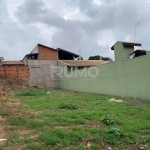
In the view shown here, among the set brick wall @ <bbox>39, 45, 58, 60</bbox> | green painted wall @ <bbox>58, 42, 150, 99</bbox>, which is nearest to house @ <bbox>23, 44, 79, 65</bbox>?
brick wall @ <bbox>39, 45, 58, 60</bbox>

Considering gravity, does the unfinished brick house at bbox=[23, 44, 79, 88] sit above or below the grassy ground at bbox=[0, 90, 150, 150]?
above

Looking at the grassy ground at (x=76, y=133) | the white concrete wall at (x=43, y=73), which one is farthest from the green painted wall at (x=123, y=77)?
the white concrete wall at (x=43, y=73)

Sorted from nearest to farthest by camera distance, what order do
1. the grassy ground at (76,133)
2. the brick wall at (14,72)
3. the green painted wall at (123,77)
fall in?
the grassy ground at (76,133) < the green painted wall at (123,77) < the brick wall at (14,72)

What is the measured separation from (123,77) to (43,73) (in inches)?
488

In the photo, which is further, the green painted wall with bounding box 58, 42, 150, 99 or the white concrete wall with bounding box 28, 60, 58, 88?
the white concrete wall with bounding box 28, 60, 58, 88

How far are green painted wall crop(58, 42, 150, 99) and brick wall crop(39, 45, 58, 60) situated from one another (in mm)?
8685

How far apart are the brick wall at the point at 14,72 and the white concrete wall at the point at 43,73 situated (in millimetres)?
661

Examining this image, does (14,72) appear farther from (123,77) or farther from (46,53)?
(123,77)

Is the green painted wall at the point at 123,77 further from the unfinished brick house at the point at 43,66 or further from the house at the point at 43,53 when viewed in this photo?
the house at the point at 43,53

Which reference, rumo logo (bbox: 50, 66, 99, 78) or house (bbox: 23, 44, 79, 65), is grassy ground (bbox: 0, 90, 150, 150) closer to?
rumo logo (bbox: 50, 66, 99, 78)

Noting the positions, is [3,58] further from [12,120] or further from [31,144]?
[31,144]

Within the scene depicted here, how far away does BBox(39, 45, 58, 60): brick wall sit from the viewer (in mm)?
20591

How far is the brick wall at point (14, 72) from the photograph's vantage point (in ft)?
60.6

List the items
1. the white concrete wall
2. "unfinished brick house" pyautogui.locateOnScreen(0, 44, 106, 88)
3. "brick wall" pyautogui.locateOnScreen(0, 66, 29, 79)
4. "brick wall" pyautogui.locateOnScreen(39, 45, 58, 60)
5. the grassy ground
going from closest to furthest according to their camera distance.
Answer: the grassy ground → "brick wall" pyautogui.locateOnScreen(0, 66, 29, 79) → "unfinished brick house" pyautogui.locateOnScreen(0, 44, 106, 88) → the white concrete wall → "brick wall" pyautogui.locateOnScreen(39, 45, 58, 60)
